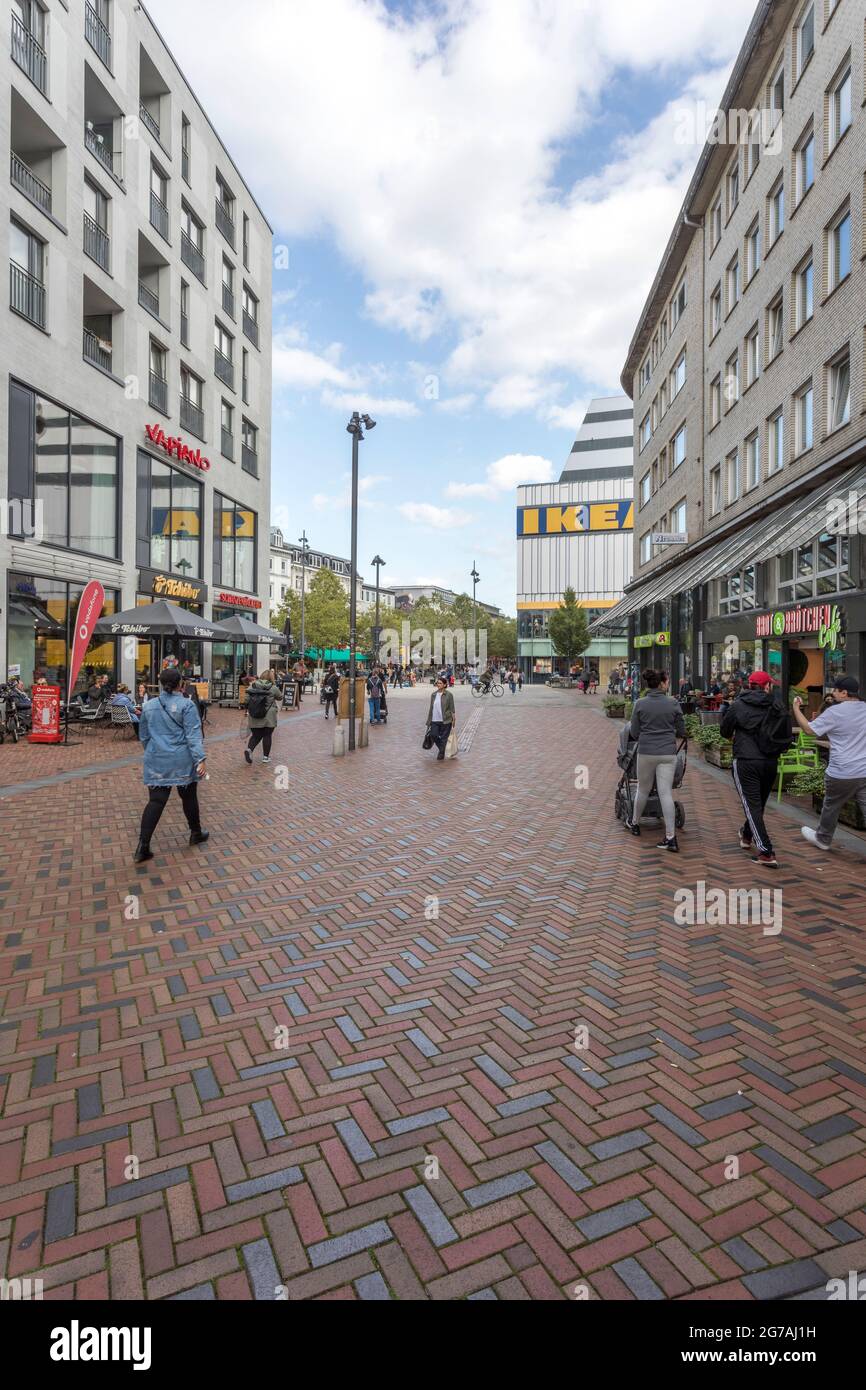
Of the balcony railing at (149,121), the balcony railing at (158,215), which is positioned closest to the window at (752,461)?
the balcony railing at (158,215)

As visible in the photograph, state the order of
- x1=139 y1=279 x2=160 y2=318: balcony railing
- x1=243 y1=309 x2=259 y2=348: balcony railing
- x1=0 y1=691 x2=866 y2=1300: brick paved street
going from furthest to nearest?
x1=243 y1=309 x2=259 y2=348: balcony railing, x1=139 y1=279 x2=160 y2=318: balcony railing, x1=0 y1=691 x2=866 y2=1300: brick paved street

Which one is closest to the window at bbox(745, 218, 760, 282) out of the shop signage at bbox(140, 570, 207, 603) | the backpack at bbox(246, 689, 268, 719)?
the backpack at bbox(246, 689, 268, 719)

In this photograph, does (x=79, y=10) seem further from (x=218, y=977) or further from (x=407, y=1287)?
(x=407, y=1287)

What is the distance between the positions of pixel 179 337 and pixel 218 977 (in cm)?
2679

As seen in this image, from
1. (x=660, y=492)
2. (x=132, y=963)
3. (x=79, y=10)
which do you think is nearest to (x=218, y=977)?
(x=132, y=963)

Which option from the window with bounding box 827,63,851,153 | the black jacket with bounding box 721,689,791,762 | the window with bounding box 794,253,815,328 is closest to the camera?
the black jacket with bounding box 721,689,791,762

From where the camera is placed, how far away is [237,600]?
99.8 ft

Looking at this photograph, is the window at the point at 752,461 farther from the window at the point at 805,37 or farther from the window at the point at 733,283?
the window at the point at 805,37

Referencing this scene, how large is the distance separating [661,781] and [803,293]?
550 inches

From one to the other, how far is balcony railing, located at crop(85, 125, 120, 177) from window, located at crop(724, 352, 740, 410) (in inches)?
734

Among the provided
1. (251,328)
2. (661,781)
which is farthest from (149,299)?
(661,781)

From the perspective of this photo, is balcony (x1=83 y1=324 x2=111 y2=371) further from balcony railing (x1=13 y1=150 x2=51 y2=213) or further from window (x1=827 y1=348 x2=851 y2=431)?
window (x1=827 y1=348 x2=851 y2=431)

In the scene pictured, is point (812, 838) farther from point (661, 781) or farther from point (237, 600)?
point (237, 600)

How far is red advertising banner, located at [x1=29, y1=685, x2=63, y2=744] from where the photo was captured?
14.1 meters
